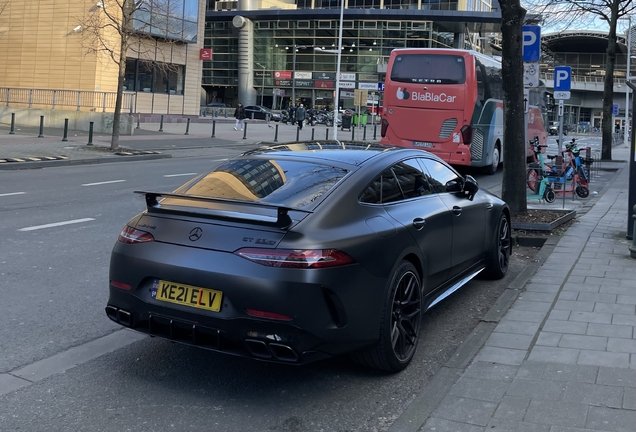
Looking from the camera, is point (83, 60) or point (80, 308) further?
point (83, 60)

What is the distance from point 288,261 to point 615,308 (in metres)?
3.61

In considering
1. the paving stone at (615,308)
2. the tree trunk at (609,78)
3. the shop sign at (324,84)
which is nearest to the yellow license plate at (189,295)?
the paving stone at (615,308)

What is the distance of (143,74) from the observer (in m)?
39.8

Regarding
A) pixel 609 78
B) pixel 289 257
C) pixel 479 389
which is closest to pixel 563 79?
pixel 609 78

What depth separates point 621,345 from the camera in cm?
518

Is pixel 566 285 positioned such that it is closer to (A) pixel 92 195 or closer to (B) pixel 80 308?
(B) pixel 80 308

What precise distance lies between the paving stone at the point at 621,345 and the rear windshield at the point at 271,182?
2378 mm

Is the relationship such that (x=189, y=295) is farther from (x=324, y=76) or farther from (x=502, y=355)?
(x=324, y=76)

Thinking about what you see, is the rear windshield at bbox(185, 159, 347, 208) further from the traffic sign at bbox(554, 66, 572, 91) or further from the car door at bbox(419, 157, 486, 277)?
the traffic sign at bbox(554, 66, 572, 91)

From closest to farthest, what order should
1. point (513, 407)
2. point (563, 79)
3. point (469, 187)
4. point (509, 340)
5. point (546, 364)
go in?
point (513, 407)
point (546, 364)
point (509, 340)
point (469, 187)
point (563, 79)

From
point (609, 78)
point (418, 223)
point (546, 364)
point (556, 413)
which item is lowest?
point (556, 413)

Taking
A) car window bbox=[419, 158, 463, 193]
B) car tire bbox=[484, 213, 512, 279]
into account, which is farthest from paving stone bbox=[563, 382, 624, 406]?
car tire bbox=[484, 213, 512, 279]

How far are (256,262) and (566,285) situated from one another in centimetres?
412

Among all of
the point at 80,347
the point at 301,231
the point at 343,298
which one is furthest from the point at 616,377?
the point at 80,347
